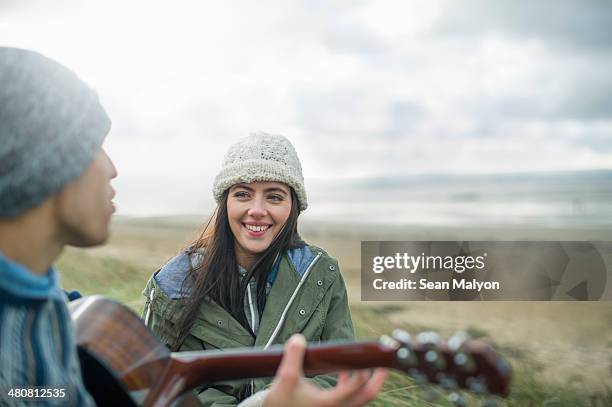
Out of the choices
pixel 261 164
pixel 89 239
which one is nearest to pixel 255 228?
pixel 261 164

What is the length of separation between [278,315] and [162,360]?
38.3 inches

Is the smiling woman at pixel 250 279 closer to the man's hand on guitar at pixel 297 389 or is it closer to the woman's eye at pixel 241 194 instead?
the woman's eye at pixel 241 194

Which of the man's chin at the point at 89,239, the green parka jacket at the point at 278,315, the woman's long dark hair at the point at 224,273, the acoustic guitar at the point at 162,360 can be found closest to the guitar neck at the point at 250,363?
the acoustic guitar at the point at 162,360

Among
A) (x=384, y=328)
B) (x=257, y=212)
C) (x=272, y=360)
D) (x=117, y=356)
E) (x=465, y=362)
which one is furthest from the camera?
(x=384, y=328)

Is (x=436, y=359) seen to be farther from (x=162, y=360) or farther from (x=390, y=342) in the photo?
(x=162, y=360)

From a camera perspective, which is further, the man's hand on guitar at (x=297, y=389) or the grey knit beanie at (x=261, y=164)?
the grey knit beanie at (x=261, y=164)

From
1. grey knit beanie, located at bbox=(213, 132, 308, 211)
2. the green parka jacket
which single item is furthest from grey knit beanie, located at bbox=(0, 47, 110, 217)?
the green parka jacket

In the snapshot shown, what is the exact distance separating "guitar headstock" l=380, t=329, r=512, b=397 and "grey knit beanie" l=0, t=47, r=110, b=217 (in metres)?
0.72

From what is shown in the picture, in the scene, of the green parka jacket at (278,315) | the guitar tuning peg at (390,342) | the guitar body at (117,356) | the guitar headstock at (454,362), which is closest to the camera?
the guitar headstock at (454,362)

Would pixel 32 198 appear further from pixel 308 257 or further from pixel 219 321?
pixel 308 257

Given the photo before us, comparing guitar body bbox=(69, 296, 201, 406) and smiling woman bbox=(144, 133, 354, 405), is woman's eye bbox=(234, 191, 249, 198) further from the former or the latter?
guitar body bbox=(69, 296, 201, 406)

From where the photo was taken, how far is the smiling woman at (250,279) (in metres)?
2.62

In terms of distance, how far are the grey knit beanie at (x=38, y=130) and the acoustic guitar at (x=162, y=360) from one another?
1.60ft

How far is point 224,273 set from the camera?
2.68 meters
